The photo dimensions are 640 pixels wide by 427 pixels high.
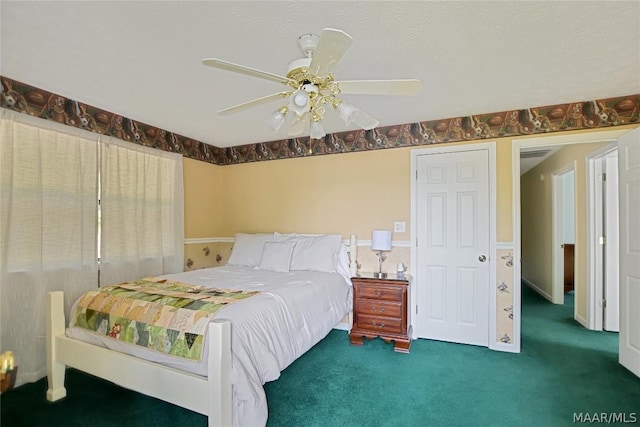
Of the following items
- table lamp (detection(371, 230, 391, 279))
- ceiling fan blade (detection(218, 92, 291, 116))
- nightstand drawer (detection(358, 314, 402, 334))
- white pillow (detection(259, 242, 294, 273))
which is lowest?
nightstand drawer (detection(358, 314, 402, 334))

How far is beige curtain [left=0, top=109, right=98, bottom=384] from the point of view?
2320 mm

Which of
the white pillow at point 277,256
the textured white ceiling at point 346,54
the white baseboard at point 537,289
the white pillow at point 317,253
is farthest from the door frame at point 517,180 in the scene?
the white baseboard at point 537,289

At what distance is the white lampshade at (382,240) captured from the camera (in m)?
3.29

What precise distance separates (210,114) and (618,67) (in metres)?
3.36

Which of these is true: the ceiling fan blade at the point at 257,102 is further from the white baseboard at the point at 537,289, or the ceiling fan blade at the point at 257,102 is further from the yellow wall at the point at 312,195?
the white baseboard at the point at 537,289

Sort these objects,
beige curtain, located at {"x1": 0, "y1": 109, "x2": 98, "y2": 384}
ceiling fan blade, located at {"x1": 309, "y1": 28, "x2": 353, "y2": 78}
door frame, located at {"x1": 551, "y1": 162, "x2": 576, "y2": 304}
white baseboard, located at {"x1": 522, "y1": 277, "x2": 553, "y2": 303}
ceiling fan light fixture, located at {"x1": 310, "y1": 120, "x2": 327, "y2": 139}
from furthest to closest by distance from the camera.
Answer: white baseboard, located at {"x1": 522, "y1": 277, "x2": 553, "y2": 303} < door frame, located at {"x1": 551, "y1": 162, "x2": 576, "y2": 304} < beige curtain, located at {"x1": 0, "y1": 109, "x2": 98, "y2": 384} < ceiling fan light fixture, located at {"x1": 310, "y1": 120, "x2": 327, "y2": 139} < ceiling fan blade, located at {"x1": 309, "y1": 28, "x2": 353, "y2": 78}

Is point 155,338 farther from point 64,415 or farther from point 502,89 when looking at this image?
point 502,89

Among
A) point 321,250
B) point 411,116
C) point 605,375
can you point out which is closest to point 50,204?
point 321,250

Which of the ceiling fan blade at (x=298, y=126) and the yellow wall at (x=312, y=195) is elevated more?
the ceiling fan blade at (x=298, y=126)

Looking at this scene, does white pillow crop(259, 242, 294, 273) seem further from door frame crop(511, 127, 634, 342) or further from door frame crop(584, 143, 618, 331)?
door frame crop(584, 143, 618, 331)

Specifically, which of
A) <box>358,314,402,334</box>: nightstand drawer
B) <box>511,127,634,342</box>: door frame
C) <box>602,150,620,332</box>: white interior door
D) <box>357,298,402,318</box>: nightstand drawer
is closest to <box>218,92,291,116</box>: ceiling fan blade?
<box>357,298,402,318</box>: nightstand drawer

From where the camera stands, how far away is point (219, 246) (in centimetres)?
446

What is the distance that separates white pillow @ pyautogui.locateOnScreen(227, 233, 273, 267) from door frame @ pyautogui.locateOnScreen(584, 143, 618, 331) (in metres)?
3.82

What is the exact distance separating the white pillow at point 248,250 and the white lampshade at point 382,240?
4.42 feet
